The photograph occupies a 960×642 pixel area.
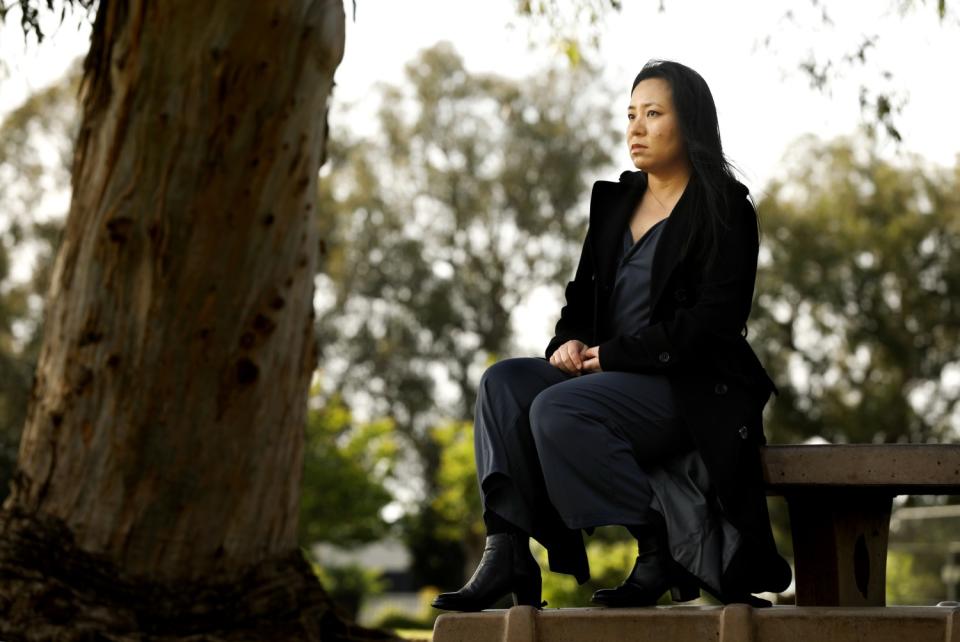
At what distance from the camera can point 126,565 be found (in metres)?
6.23

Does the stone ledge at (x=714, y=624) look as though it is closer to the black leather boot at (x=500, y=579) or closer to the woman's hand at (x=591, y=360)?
the black leather boot at (x=500, y=579)

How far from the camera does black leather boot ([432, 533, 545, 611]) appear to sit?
3.69 meters

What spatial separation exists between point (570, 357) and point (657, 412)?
34 centimetres

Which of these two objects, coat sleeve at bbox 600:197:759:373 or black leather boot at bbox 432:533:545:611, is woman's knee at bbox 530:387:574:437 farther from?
black leather boot at bbox 432:533:545:611

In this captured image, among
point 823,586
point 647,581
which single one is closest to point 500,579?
point 647,581

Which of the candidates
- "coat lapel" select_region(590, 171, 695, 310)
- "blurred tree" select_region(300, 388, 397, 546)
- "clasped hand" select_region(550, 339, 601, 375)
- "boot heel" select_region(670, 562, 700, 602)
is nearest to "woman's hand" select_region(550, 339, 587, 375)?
"clasped hand" select_region(550, 339, 601, 375)

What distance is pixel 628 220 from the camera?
411 cm

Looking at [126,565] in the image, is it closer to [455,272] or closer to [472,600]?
[472,600]

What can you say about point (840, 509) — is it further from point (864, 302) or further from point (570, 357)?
point (864, 302)

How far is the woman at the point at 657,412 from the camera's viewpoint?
3.64 metres

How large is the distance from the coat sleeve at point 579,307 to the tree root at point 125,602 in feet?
8.90

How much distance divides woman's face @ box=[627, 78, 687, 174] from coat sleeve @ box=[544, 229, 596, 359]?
298 mm

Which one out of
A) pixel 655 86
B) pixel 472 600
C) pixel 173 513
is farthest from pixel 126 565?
pixel 655 86

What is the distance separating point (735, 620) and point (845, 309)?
1276 inches
